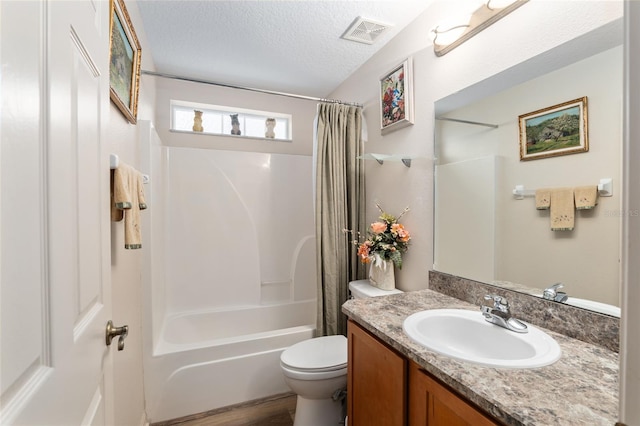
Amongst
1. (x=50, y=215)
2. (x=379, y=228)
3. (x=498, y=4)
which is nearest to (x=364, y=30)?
(x=498, y=4)

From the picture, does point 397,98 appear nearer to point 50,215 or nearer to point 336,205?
point 336,205

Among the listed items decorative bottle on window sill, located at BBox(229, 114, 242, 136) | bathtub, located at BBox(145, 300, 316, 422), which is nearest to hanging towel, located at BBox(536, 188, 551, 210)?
bathtub, located at BBox(145, 300, 316, 422)

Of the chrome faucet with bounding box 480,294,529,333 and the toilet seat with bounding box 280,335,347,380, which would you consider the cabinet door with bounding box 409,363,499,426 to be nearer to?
the chrome faucet with bounding box 480,294,529,333

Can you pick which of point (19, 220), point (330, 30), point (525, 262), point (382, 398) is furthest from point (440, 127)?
point (19, 220)

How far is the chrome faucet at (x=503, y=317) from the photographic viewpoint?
3.30 ft

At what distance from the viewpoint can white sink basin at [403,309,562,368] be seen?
0.81 metres

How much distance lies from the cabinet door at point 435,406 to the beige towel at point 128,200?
116cm

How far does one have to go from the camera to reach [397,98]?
1.82 meters

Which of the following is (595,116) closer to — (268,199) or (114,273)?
(114,273)

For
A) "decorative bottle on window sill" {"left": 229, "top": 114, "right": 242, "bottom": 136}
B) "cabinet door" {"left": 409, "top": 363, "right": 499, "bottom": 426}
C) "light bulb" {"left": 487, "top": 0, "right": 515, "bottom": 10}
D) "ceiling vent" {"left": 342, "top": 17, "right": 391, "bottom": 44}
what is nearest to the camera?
"cabinet door" {"left": 409, "top": 363, "right": 499, "bottom": 426}

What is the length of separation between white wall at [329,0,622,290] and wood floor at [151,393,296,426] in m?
1.15

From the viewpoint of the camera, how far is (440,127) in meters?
1.54

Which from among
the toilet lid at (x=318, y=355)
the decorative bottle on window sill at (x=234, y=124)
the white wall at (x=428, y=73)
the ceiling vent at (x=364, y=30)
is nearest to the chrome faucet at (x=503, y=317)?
the white wall at (x=428, y=73)

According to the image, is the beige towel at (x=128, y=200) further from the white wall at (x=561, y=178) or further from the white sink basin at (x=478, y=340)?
the white wall at (x=561, y=178)
